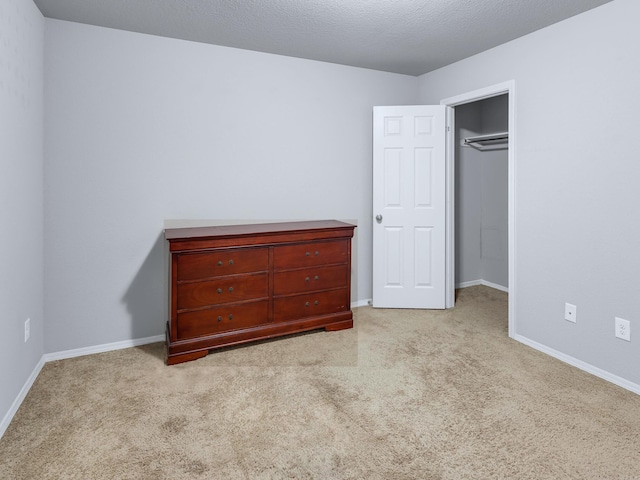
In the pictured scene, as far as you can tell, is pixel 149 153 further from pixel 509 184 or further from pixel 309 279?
pixel 509 184

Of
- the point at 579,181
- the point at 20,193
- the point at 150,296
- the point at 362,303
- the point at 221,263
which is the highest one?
the point at 579,181

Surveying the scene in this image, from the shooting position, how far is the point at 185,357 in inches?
107

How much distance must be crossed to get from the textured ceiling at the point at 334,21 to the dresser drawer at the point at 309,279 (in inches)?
73.4

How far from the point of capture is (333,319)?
3314mm

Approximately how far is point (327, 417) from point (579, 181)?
7.55 feet

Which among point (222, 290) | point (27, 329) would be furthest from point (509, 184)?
point (27, 329)

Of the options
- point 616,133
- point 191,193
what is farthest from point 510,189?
point 191,193

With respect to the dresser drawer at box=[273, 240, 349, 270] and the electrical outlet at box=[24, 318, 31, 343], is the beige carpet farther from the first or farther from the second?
the dresser drawer at box=[273, 240, 349, 270]

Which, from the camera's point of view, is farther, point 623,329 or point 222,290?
point 222,290

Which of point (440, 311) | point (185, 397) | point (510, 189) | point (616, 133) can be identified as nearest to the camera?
point (185, 397)

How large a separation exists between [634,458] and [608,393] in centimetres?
66

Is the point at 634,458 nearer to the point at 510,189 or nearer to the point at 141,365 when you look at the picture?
the point at 510,189

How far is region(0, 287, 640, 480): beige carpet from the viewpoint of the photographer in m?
1.70

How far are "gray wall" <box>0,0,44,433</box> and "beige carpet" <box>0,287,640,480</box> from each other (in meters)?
0.27
